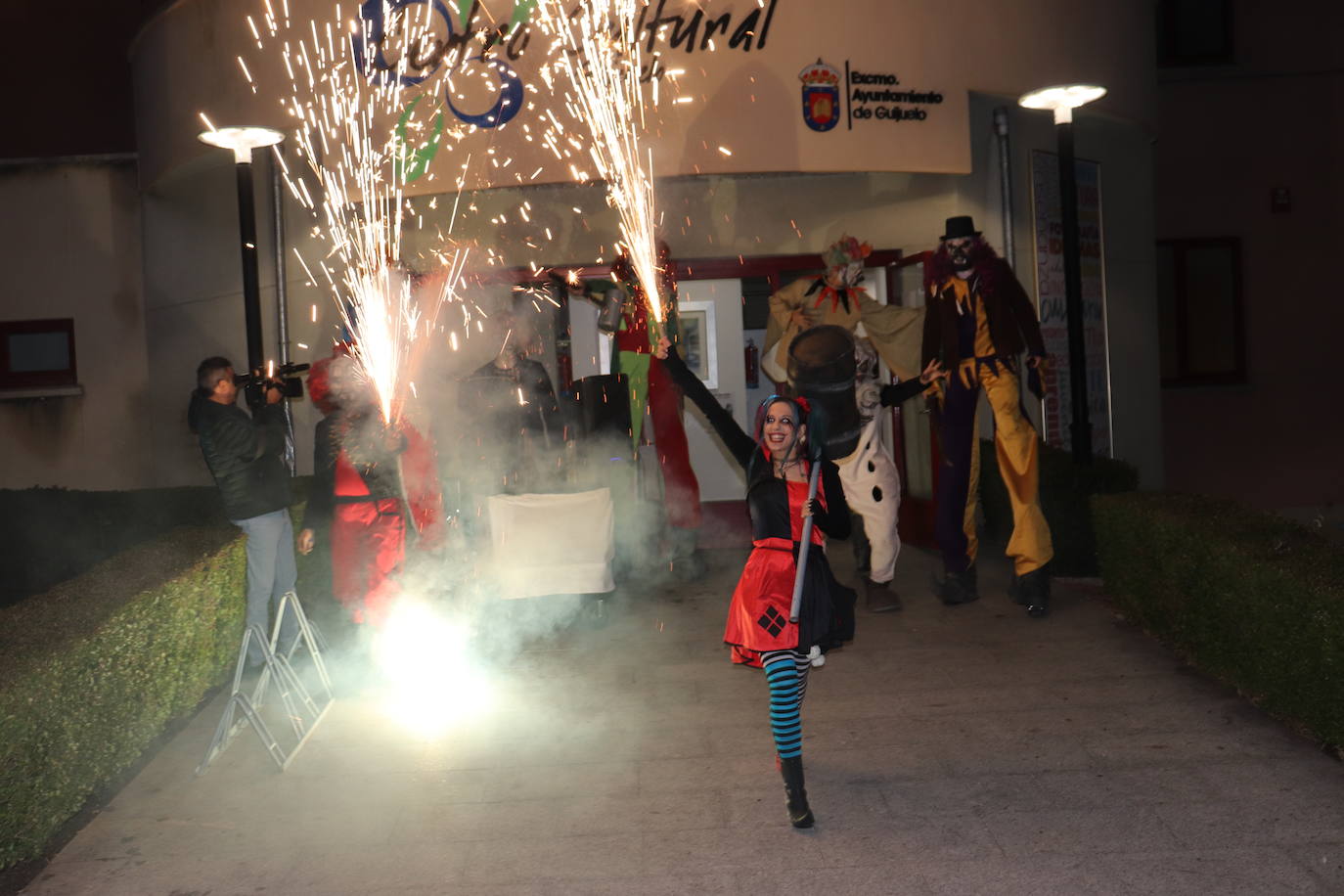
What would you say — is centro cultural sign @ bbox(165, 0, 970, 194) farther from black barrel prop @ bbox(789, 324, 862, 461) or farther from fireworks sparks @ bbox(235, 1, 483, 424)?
black barrel prop @ bbox(789, 324, 862, 461)

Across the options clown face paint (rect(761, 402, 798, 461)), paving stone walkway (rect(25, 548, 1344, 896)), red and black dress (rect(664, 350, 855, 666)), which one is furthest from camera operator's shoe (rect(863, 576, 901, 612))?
clown face paint (rect(761, 402, 798, 461))

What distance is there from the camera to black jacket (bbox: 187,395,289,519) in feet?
22.4

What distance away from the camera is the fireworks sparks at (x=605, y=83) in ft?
30.8

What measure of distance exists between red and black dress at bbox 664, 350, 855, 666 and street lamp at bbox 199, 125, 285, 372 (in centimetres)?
499

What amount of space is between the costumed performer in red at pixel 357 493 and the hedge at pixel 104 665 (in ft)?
2.13

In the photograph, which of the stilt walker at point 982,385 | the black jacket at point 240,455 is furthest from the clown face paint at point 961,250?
the black jacket at point 240,455

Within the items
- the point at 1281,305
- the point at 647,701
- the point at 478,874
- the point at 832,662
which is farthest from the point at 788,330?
the point at 1281,305

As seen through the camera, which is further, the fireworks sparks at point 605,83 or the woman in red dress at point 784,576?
the fireworks sparks at point 605,83

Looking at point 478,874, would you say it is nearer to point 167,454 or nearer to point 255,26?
point 255,26

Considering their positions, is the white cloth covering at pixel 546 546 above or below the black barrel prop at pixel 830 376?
below

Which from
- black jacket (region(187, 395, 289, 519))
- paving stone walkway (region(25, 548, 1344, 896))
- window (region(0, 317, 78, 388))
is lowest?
paving stone walkway (region(25, 548, 1344, 896))

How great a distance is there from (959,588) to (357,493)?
3.87 meters

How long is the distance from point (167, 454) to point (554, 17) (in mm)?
6018

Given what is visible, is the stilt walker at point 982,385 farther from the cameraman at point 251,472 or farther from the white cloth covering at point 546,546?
the cameraman at point 251,472
